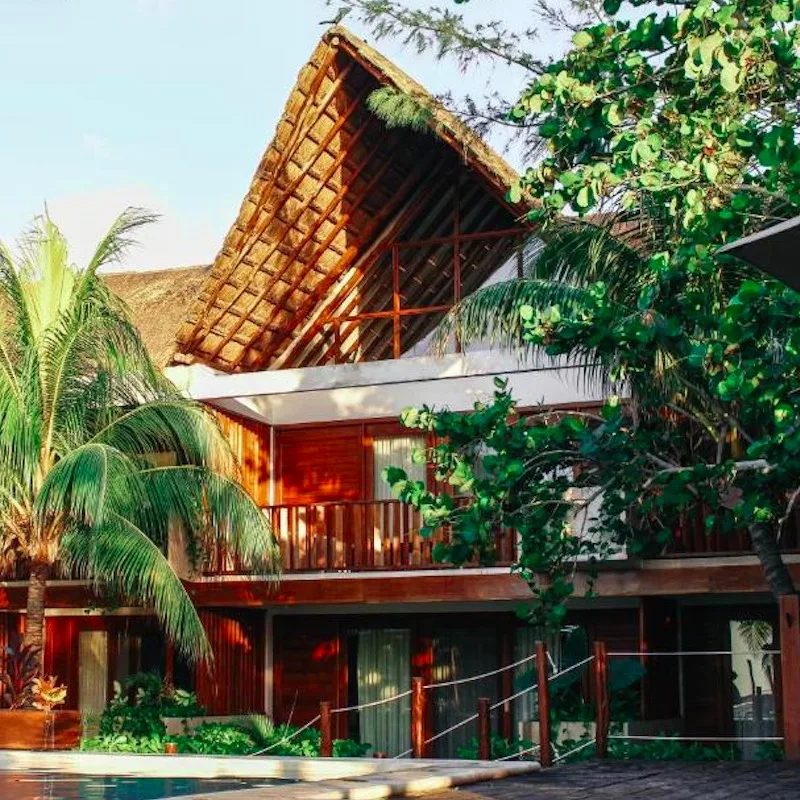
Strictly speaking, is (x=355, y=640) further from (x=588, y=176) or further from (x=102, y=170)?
(x=588, y=176)

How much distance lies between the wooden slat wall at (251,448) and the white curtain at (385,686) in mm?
2094

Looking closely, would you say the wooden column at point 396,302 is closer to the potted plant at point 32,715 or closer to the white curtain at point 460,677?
the white curtain at point 460,677

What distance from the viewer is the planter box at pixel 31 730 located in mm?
14906

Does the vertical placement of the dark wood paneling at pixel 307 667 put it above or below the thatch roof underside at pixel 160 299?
below

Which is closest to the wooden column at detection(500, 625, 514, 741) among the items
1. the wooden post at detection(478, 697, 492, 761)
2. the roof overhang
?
the wooden post at detection(478, 697, 492, 761)

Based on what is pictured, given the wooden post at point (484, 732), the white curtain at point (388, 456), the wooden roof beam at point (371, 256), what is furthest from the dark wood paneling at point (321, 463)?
the wooden post at point (484, 732)

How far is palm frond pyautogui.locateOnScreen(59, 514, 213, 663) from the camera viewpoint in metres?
15.2

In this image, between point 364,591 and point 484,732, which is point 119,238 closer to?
point 364,591

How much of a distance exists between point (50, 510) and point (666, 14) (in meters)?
7.82

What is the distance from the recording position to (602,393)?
1630 centimetres

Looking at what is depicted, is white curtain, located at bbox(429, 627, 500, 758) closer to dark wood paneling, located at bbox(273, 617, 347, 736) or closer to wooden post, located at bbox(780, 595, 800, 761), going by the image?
dark wood paneling, located at bbox(273, 617, 347, 736)

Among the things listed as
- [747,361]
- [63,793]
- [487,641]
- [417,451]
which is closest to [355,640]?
[487,641]

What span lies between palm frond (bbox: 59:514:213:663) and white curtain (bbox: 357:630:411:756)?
318 centimetres

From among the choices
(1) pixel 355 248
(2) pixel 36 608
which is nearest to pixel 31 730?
(2) pixel 36 608
